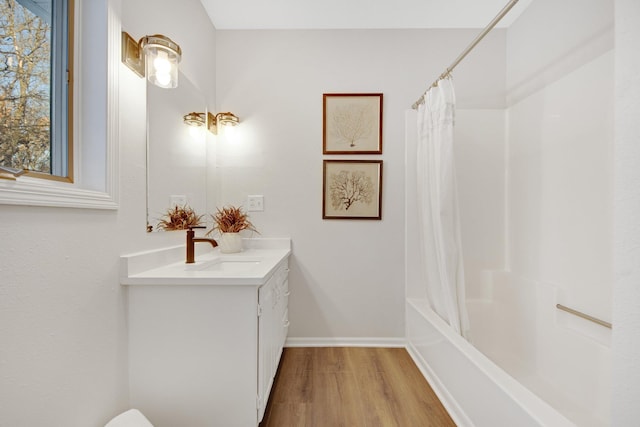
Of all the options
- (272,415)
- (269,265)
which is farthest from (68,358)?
(272,415)

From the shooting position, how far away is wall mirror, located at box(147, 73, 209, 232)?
57.0 inches

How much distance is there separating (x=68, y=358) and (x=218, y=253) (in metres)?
1.12

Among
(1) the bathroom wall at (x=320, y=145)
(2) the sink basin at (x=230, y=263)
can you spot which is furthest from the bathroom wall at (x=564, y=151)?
(2) the sink basin at (x=230, y=263)

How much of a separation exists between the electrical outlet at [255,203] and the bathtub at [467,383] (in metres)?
1.42

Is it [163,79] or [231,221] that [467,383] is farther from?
[163,79]

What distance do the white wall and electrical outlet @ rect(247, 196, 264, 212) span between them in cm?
201

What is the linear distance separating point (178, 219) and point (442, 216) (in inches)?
62.4

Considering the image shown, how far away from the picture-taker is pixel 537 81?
195cm

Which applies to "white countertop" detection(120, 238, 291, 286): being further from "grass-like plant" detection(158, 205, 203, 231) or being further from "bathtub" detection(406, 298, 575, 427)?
"bathtub" detection(406, 298, 575, 427)

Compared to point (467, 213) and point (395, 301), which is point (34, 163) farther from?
point (467, 213)

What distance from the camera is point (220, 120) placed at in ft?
7.40

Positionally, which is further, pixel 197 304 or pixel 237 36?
pixel 237 36

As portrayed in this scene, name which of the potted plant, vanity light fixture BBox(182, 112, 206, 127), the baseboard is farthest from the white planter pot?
the baseboard

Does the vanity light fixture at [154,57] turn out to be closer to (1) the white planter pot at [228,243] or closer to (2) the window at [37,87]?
(2) the window at [37,87]
